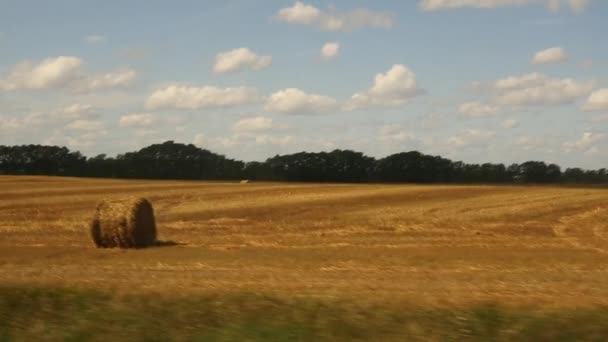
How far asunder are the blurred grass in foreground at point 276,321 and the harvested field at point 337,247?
350 millimetres

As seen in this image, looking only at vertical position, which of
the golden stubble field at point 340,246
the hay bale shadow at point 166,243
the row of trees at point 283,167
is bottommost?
the hay bale shadow at point 166,243

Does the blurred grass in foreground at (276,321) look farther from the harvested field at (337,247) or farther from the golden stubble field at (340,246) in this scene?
the golden stubble field at (340,246)

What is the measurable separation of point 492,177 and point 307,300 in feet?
192

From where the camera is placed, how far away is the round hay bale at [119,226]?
69.4 ft

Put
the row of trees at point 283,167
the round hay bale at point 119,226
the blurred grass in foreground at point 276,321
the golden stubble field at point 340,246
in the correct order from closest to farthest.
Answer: the blurred grass in foreground at point 276,321 → the golden stubble field at point 340,246 → the round hay bale at point 119,226 → the row of trees at point 283,167

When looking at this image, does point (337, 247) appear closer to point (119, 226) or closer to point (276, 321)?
point (119, 226)

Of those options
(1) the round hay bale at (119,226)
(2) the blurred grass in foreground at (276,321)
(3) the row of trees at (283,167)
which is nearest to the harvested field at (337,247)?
(2) the blurred grass in foreground at (276,321)

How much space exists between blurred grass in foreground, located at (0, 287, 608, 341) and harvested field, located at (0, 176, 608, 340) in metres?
0.35

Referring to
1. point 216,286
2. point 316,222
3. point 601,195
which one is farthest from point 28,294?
point 601,195

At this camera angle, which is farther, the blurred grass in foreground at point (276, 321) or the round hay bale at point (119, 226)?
the round hay bale at point (119, 226)

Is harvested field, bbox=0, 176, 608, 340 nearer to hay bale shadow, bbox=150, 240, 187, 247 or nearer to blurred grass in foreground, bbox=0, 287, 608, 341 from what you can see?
hay bale shadow, bbox=150, 240, 187, 247

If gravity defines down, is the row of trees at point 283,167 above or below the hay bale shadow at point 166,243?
above

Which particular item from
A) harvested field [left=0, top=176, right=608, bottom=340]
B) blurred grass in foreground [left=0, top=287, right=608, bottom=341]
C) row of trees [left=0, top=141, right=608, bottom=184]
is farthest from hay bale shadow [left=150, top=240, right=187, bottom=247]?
row of trees [left=0, top=141, right=608, bottom=184]

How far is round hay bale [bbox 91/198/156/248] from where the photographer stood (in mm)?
21156
